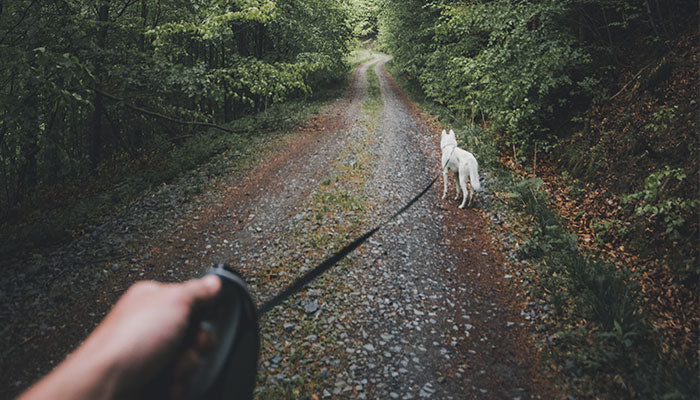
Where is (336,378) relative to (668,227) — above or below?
below

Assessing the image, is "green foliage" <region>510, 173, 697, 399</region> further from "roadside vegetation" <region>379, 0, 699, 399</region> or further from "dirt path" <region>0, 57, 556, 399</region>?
"dirt path" <region>0, 57, 556, 399</region>

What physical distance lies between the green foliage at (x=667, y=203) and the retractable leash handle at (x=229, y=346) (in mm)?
6216

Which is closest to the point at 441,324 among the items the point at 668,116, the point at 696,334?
the point at 696,334

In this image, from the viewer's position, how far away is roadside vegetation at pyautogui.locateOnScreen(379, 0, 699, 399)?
3.64 m

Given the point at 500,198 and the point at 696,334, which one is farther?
the point at 500,198

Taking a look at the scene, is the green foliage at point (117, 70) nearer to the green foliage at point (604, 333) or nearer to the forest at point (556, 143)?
the forest at point (556, 143)

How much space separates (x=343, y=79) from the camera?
30312 mm

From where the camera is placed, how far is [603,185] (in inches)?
264

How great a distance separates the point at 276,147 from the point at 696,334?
38.1 feet

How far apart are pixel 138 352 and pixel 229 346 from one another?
0.93 feet

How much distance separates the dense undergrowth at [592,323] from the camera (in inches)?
126

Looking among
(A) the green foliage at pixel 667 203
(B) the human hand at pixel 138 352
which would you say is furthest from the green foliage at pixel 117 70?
(A) the green foliage at pixel 667 203

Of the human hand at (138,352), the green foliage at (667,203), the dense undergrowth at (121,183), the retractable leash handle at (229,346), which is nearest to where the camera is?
the human hand at (138,352)

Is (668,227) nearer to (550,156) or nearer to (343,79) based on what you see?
(550,156)
